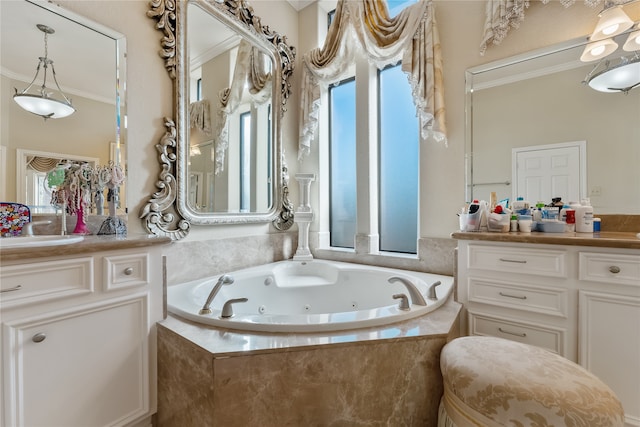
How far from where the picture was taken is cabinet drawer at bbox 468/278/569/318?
131cm

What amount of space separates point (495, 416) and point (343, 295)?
4.29 ft

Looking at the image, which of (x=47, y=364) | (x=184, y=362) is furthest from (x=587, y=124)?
(x=47, y=364)

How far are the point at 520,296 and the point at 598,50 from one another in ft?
4.92

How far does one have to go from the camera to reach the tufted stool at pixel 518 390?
81cm

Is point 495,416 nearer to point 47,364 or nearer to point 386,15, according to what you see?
point 47,364

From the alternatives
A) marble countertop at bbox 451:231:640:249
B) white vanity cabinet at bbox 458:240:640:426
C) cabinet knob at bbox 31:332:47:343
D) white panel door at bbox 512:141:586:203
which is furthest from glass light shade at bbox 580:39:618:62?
cabinet knob at bbox 31:332:47:343

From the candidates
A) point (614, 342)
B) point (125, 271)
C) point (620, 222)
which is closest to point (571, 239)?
point (614, 342)

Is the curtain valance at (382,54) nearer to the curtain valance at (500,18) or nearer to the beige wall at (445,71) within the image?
the beige wall at (445,71)

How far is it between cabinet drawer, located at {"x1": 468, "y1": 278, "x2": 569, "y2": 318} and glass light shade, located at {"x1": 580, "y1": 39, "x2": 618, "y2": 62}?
1.39 m

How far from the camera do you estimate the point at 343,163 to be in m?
2.79

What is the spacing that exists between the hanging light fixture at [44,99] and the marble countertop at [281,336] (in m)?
1.18

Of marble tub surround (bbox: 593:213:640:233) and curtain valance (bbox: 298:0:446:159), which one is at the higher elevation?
curtain valance (bbox: 298:0:446:159)

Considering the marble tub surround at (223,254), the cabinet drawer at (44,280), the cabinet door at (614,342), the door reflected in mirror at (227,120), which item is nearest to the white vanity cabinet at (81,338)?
the cabinet drawer at (44,280)

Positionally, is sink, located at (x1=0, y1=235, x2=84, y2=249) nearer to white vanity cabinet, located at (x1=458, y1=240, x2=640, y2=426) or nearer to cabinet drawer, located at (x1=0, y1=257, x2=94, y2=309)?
cabinet drawer, located at (x1=0, y1=257, x2=94, y2=309)
